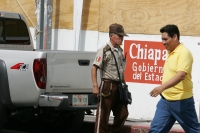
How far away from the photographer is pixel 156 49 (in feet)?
36.2

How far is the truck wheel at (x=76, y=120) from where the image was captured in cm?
984

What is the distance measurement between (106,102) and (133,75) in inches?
114

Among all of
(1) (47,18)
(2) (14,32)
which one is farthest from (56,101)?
(1) (47,18)

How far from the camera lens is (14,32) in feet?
32.7

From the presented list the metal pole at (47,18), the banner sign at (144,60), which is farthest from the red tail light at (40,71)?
the metal pole at (47,18)

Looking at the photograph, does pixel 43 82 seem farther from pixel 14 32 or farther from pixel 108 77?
pixel 14 32

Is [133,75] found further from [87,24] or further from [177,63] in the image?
[177,63]

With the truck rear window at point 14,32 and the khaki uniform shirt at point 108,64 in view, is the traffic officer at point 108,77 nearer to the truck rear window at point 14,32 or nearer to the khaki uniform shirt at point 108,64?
the khaki uniform shirt at point 108,64

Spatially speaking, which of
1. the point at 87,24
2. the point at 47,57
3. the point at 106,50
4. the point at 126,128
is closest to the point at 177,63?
the point at 106,50

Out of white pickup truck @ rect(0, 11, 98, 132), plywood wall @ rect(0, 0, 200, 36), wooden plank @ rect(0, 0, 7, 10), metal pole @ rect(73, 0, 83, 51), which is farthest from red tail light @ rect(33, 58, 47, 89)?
wooden plank @ rect(0, 0, 7, 10)

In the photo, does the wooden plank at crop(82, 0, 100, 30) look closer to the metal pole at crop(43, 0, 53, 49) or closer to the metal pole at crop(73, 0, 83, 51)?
the metal pole at crop(73, 0, 83, 51)

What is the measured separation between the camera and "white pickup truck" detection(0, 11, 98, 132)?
847 cm

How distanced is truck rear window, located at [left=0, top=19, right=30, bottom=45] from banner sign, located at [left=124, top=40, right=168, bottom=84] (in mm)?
2014

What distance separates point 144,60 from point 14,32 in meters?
2.63
